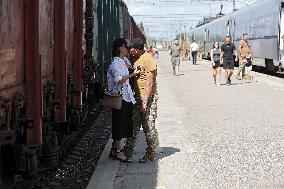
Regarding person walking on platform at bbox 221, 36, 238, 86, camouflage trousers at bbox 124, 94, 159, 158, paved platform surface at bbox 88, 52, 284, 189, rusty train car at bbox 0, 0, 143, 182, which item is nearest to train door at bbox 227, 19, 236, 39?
person walking on platform at bbox 221, 36, 238, 86

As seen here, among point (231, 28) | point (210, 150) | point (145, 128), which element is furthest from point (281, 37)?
point (145, 128)

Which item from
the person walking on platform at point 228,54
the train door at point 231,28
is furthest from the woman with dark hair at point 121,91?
the train door at point 231,28

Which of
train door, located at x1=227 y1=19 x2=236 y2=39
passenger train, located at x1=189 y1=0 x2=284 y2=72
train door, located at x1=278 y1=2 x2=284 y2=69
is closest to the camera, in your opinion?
train door, located at x1=278 y1=2 x2=284 y2=69

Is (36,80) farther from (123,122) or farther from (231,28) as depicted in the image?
(231,28)

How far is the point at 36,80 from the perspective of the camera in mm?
4809

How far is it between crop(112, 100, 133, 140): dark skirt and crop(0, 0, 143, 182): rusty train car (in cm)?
51

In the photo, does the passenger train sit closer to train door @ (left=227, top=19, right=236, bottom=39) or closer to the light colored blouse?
train door @ (left=227, top=19, right=236, bottom=39)

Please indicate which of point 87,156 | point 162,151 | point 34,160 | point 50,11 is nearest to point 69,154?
point 87,156

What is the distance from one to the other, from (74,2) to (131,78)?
1.26 meters

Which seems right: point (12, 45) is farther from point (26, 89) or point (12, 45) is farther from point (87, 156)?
point (87, 156)

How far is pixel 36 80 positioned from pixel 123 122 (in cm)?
315

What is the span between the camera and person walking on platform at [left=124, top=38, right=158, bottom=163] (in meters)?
7.68

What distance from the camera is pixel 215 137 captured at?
973 centimetres

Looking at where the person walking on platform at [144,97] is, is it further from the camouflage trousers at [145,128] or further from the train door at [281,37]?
the train door at [281,37]
